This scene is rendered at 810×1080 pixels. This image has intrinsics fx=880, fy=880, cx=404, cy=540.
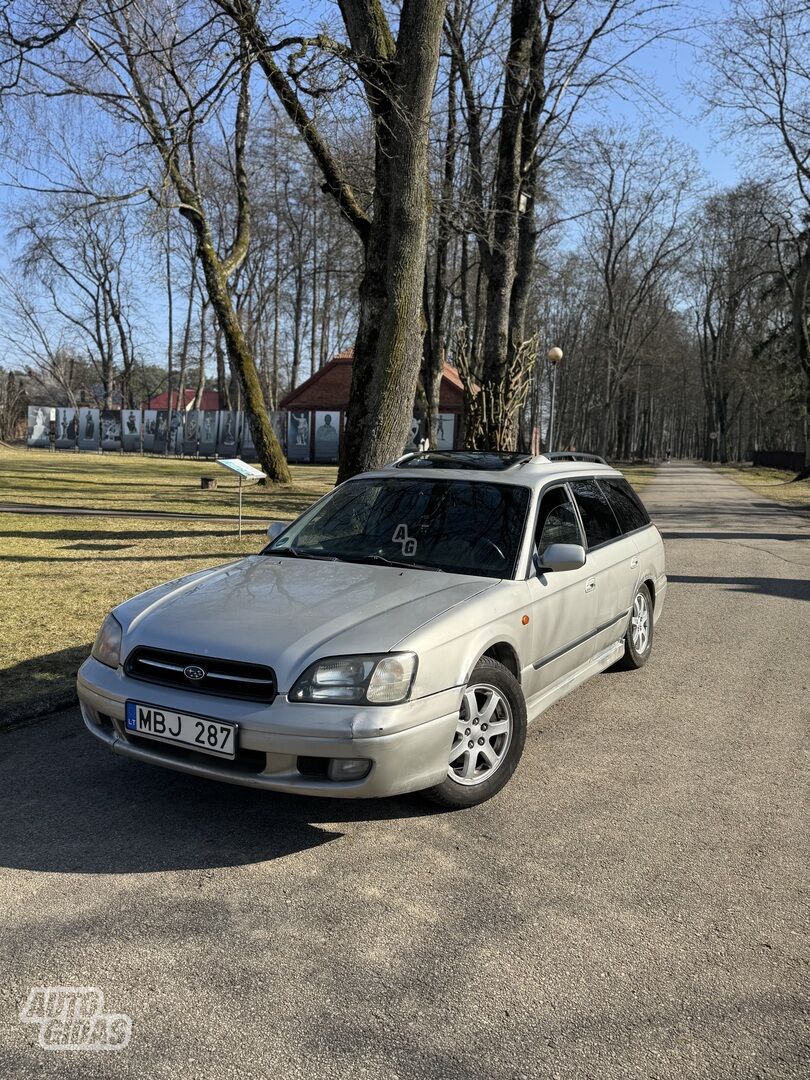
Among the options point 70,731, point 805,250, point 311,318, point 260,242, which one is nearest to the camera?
point 70,731

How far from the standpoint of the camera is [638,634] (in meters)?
6.35

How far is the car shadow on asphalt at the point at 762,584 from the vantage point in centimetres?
997

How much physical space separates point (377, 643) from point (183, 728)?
858 mm

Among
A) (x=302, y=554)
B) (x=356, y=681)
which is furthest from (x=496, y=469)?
(x=356, y=681)

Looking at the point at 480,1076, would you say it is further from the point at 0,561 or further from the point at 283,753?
the point at 0,561

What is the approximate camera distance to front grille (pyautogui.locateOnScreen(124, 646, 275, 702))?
140 inches

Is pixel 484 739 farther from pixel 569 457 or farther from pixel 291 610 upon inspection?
pixel 569 457

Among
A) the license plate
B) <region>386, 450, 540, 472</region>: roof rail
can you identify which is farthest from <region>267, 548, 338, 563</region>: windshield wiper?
the license plate

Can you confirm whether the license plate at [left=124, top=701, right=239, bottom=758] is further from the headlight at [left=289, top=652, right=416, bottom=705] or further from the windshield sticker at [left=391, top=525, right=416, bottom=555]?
the windshield sticker at [left=391, top=525, right=416, bottom=555]

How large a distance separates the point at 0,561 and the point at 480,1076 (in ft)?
29.7

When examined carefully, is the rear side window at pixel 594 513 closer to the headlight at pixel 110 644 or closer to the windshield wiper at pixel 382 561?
the windshield wiper at pixel 382 561

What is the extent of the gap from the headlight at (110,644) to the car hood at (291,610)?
2.2 inches

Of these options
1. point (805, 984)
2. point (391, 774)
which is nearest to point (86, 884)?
point (391, 774)

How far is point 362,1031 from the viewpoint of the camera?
246cm
